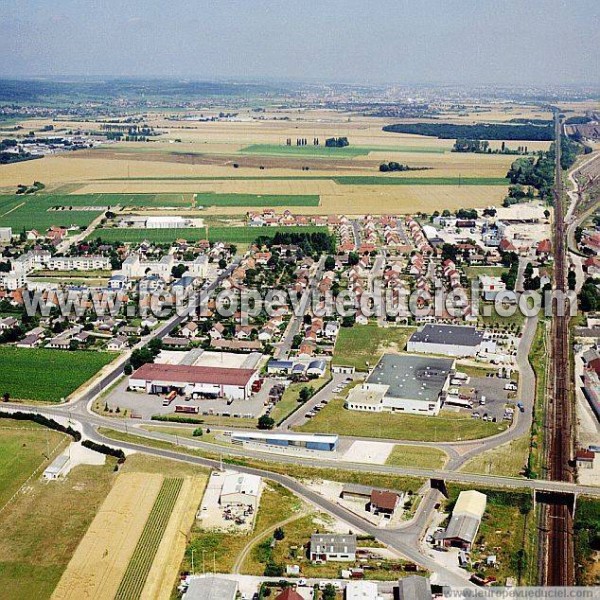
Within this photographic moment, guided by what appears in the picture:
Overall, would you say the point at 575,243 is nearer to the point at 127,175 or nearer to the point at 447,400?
the point at 447,400

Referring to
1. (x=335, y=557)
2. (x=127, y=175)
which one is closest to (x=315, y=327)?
(x=335, y=557)

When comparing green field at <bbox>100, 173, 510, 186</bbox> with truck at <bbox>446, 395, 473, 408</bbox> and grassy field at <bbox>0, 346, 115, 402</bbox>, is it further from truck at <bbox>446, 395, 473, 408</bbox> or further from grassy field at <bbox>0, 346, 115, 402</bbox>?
truck at <bbox>446, 395, 473, 408</bbox>

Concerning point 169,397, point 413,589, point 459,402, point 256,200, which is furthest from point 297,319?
point 256,200

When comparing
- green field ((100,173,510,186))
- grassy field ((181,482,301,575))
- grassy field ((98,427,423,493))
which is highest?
green field ((100,173,510,186))

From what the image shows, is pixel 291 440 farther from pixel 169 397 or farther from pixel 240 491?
pixel 169 397

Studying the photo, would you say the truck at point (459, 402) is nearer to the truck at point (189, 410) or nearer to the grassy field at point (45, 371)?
the truck at point (189, 410)

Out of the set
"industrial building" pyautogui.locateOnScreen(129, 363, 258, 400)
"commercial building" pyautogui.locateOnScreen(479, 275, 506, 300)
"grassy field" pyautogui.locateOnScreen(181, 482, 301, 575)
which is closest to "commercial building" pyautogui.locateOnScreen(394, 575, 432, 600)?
"grassy field" pyautogui.locateOnScreen(181, 482, 301, 575)
